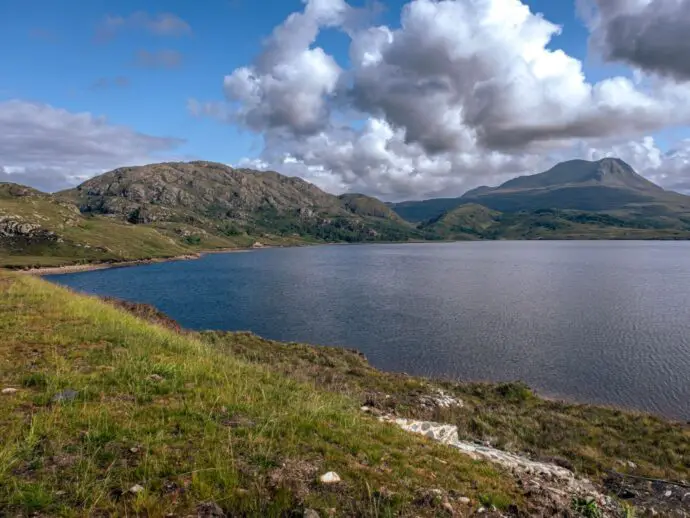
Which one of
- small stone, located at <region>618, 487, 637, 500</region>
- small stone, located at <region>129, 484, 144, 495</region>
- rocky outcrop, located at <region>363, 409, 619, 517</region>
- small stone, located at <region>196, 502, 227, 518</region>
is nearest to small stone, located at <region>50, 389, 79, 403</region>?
small stone, located at <region>129, 484, 144, 495</region>

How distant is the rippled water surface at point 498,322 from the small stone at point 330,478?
3998 cm

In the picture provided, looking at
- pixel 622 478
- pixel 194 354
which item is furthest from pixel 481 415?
pixel 194 354

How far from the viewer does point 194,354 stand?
62.7 ft

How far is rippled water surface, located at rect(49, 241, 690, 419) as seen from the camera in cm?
4622

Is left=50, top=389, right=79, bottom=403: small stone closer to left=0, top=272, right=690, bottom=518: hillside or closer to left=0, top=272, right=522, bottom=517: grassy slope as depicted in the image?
left=0, top=272, right=690, bottom=518: hillside

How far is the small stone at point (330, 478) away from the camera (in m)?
8.71

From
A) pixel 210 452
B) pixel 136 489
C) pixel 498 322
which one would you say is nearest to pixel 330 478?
pixel 210 452

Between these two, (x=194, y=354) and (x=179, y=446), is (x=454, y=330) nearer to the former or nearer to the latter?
(x=194, y=354)

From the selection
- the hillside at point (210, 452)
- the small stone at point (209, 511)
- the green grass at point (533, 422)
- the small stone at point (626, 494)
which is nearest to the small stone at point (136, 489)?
the hillside at point (210, 452)

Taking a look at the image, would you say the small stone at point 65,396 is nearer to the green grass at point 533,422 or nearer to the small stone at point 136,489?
the small stone at point 136,489

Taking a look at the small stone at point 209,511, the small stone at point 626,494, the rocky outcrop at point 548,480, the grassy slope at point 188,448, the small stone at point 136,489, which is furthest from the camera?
the small stone at point 626,494

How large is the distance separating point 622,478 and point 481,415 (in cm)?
1121

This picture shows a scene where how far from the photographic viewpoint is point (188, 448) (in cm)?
935

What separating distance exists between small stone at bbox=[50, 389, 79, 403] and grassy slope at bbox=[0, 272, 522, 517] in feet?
0.55
